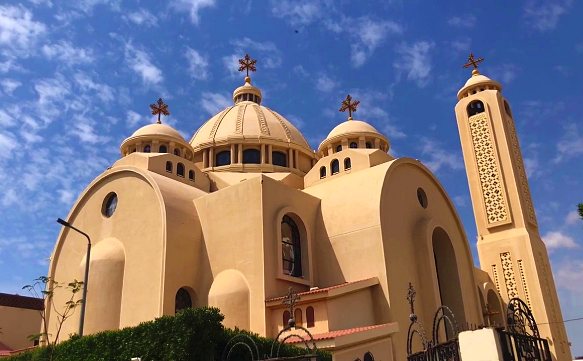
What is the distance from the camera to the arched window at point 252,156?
26.4 metres

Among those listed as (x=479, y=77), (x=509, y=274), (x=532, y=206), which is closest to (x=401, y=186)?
(x=509, y=274)

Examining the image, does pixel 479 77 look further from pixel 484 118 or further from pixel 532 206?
pixel 532 206

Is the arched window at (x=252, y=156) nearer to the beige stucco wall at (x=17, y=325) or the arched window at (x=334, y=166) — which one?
the arched window at (x=334, y=166)

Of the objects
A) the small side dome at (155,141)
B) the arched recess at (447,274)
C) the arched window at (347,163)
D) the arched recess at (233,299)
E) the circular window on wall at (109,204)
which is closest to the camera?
the arched recess at (233,299)

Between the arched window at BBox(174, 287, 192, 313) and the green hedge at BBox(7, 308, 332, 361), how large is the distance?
439 centimetres

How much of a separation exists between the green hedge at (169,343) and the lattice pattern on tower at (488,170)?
51.4ft

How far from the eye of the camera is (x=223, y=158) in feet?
87.4

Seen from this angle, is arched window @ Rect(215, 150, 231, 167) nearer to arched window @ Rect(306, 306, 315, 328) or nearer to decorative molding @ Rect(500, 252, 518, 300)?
arched window @ Rect(306, 306, 315, 328)

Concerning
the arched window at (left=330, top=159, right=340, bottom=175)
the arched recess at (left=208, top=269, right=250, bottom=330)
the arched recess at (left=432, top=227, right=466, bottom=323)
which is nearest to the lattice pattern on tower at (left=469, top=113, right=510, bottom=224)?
the arched recess at (left=432, top=227, right=466, bottom=323)

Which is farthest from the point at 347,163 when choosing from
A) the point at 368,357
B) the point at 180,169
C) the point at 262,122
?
the point at 368,357

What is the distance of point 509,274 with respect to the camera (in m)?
24.3

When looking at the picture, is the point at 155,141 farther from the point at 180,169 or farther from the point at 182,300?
the point at 182,300

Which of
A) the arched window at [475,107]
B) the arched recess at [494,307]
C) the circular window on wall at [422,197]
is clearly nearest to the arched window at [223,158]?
the circular window on wall at [422,197]

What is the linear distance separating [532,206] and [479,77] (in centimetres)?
760
